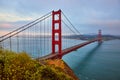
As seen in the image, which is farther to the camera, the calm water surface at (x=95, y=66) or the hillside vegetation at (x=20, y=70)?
the calm water surface at (x=95, y=66)

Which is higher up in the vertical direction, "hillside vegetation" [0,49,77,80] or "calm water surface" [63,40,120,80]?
"hillside vegetation" [0,49,77,80]

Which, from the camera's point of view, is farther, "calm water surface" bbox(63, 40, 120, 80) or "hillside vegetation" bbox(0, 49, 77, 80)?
"calm water surface" bbox(63, 40, 120, 80)

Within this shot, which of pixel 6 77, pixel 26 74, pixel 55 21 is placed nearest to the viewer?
pixel 6 77

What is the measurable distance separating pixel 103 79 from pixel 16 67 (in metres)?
12.1

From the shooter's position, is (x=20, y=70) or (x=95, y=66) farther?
(x=95, y=66)

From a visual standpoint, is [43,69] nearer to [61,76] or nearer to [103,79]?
[61,76]

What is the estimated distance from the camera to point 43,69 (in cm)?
426

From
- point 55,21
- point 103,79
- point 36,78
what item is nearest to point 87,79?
point 103,79

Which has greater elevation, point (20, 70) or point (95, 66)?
point (20, 70)

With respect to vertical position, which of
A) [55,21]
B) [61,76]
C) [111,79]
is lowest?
[111,79]

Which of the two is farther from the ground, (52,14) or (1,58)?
(52,14)

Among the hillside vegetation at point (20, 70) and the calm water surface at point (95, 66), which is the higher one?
the hillside vegetation at point (20, 70)

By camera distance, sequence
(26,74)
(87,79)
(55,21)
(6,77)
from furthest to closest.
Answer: (55,21) → (87,79) → (26,74) → (6,77)

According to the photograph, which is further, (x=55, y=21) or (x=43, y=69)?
(x=55, y=21)
